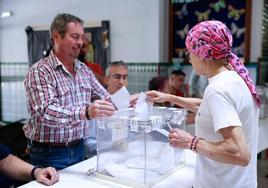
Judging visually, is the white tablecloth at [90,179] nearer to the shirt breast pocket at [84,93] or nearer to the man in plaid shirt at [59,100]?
the man in plaid shirt at [59,100]

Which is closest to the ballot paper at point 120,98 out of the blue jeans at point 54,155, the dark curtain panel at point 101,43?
the blue jeans at point 54,155

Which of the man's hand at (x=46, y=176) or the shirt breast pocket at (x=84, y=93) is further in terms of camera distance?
the shirt breast pocket at (x=84, y=93)

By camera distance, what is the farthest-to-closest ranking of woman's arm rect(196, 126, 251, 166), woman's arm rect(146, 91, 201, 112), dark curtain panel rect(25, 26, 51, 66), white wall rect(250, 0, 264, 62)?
dark curtain panel rect(25, 26, 51, 66), white wall rect(250, 0, 264, 62), woman's arm rect(146, 91, 201, 112), woman's arm rect(196, 126, 251, 166)

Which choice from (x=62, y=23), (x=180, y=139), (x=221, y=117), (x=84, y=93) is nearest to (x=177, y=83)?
(x=84, y=93)

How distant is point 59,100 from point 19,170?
1.31ft

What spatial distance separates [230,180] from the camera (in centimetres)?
110

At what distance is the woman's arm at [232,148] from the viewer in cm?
98

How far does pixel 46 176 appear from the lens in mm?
1421

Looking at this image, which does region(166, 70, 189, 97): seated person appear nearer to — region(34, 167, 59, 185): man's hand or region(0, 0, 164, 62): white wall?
region(0, 0, 164, 62): white wall

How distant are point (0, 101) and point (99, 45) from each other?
84.9 inches

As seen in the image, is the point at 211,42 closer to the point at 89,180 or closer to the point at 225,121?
the point at 225,121

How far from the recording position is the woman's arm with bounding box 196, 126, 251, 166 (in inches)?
38.5

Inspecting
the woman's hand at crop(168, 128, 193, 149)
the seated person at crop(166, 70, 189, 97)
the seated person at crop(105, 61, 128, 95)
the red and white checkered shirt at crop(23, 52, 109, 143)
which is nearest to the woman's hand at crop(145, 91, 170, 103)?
the red and white checkered shirt at crop(23, 52, 109, 143)

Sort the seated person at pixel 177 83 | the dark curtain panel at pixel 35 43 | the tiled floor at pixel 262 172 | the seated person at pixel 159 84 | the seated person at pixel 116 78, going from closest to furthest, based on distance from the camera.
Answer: the seated person at pixel 116 78, the seated person at pixel 159 84, the tiled floor at pixel 262 172, the seated person at pixel 177 83, the dark curtain panel at pixel 35 43
